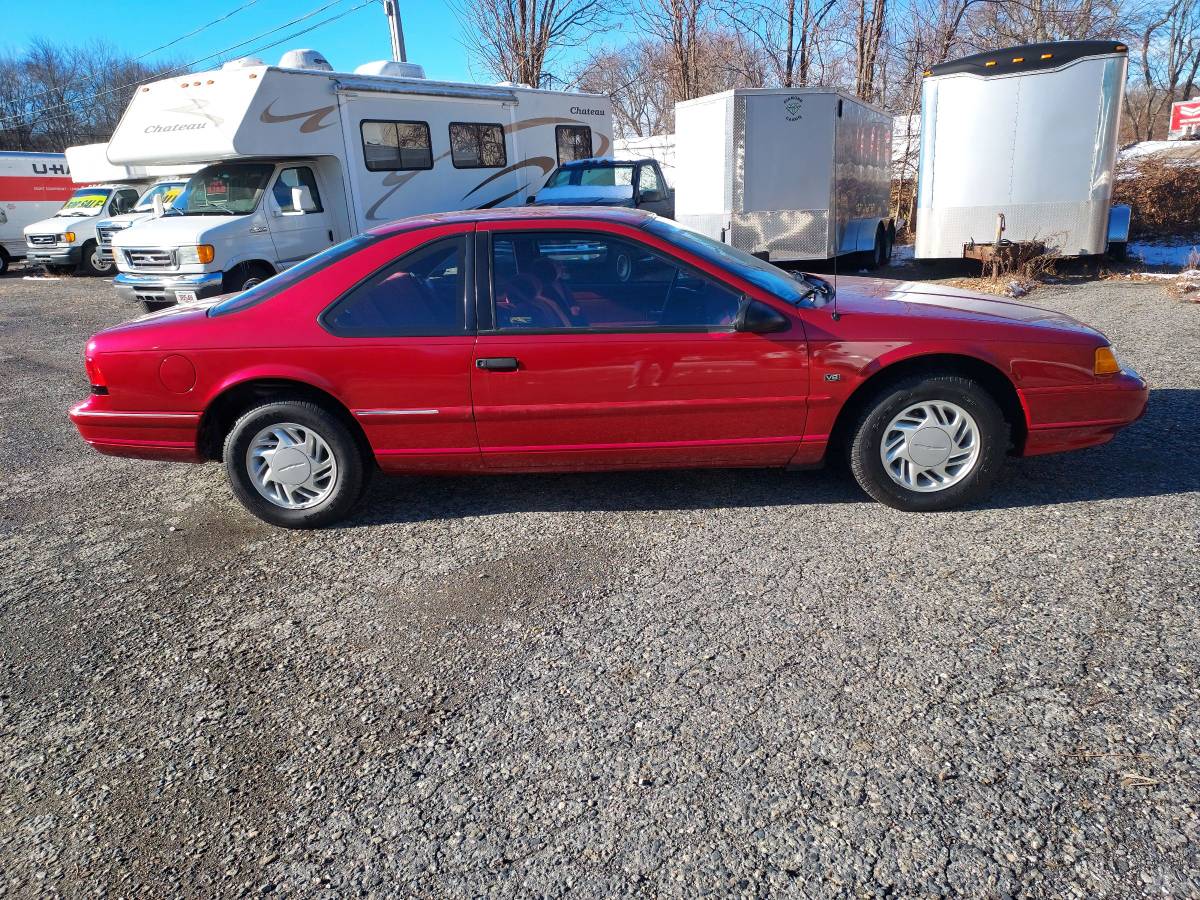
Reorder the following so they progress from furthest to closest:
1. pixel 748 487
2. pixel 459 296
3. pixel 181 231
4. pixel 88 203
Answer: pixel 88 203, pixel 181 231, pixel 748 487, pixel 459 296

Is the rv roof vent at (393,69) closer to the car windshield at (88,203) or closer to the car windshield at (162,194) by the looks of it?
the car windshield at (162,194)

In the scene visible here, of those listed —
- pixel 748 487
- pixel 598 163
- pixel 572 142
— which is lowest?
pixel 748 487

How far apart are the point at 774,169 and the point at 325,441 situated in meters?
8.96

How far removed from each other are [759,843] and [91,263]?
69.4 ft

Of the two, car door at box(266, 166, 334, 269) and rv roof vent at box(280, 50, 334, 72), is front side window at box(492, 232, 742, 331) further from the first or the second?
rv roof vent at box(280, 50, 334, 72)

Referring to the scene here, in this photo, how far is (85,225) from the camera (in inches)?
734

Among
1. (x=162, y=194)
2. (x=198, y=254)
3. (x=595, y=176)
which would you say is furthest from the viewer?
(x=162, y=194)

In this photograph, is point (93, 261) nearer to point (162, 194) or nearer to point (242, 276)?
point (162, 194)

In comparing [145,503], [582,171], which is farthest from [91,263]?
[145,503]

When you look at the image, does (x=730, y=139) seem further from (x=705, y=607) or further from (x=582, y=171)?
(x=705, y=607)

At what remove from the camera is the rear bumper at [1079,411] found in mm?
3998

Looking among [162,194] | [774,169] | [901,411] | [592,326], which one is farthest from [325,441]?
[162,194]

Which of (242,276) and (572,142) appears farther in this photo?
(572,142)

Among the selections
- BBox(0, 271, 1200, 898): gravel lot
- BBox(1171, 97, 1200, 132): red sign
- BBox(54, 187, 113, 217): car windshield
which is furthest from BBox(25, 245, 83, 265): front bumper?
BBox(1171, 97, 1200, 132): red sign
